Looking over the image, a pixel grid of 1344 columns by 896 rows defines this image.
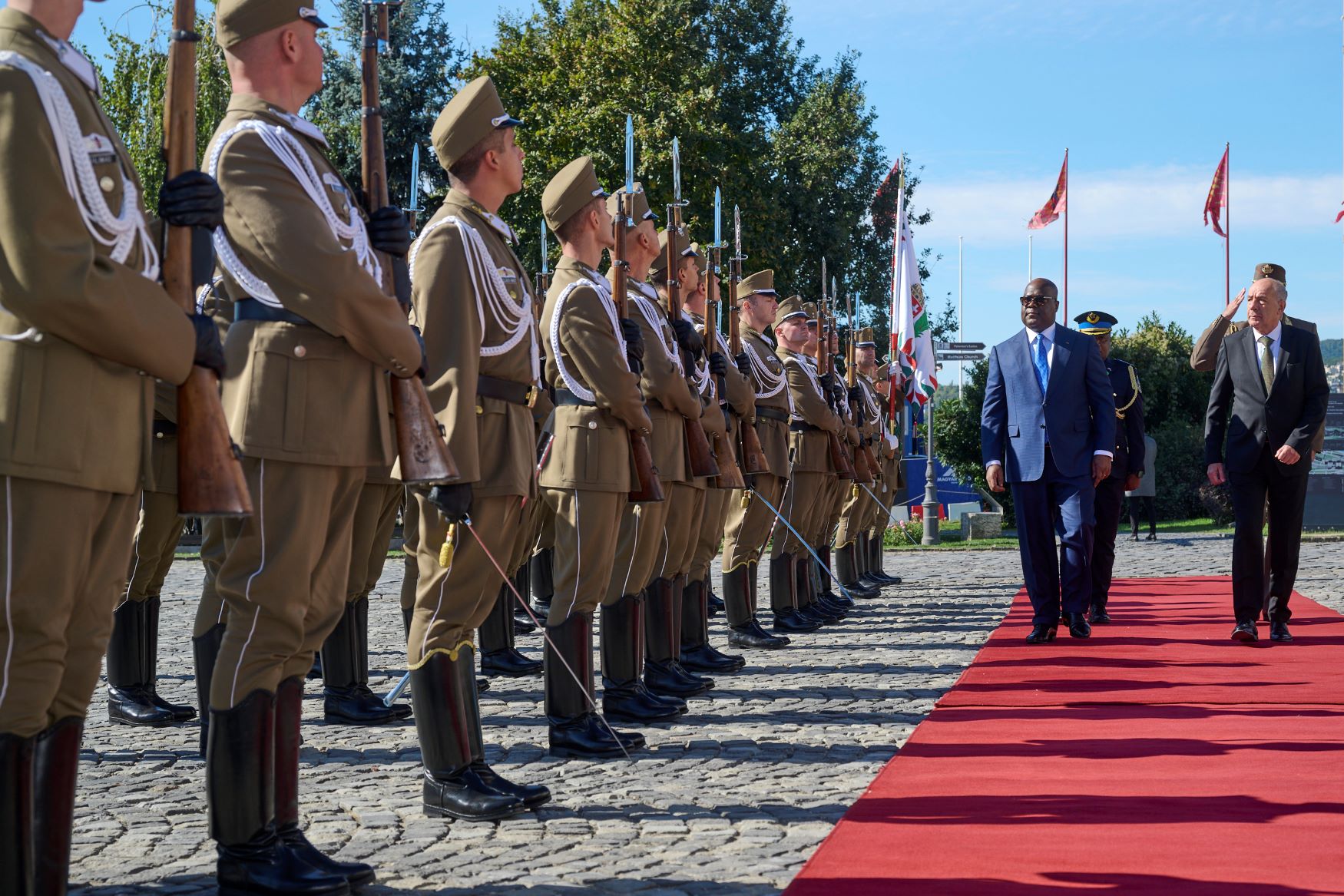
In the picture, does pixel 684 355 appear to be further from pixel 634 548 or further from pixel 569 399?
pixel 569 399

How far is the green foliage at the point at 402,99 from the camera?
32.3 meters

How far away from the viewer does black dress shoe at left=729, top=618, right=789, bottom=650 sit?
9.62 meters

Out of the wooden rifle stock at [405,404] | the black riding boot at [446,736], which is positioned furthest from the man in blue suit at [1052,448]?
the wooden rifle stock at [405,404]

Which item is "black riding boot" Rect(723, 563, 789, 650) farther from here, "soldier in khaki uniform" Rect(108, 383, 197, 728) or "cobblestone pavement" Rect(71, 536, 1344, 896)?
"soldier in khaki uniform" Rect(108, 383, 197, 728)

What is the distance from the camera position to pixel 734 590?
975 centimetres

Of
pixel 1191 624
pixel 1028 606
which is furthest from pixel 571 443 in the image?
pixel 1028 606

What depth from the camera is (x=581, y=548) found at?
5.93m

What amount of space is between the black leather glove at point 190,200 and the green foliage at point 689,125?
18933mm

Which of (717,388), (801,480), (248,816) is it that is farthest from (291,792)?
(801,480)

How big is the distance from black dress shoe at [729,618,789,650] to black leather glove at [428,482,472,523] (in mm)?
5337

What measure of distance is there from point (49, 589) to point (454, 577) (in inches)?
73.8

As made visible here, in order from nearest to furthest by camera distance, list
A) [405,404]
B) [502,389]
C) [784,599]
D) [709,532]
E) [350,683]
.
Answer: [405,404] < [502,389] < [350,683] < [709,532] < [784,599]

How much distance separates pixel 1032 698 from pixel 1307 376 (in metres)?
3.33

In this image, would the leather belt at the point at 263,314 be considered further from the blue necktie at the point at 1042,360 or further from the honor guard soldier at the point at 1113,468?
the honor guard soldier at the point at 1113,468
